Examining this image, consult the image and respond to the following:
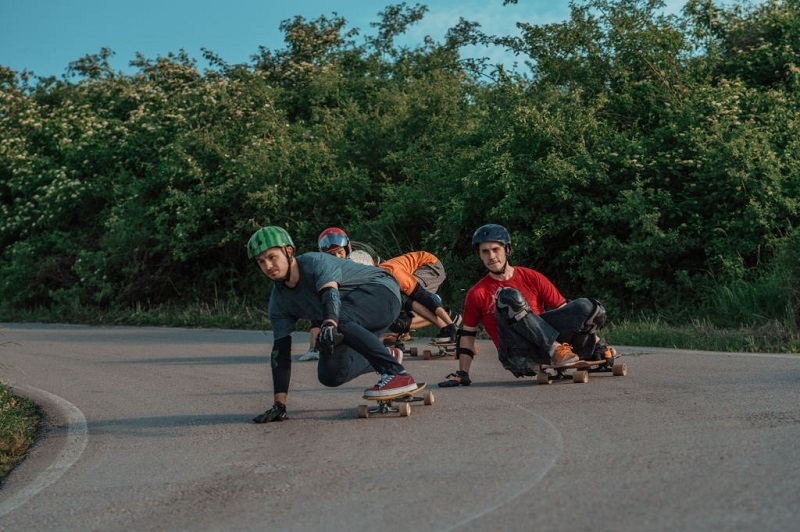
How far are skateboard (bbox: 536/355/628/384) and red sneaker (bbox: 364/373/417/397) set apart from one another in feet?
5.90

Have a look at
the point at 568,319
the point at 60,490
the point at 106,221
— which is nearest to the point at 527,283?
the point at 568,319

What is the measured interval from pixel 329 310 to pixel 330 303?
2.4 inches

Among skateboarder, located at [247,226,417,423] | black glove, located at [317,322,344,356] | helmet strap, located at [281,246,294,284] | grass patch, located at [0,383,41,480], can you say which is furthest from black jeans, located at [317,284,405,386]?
grass patch, located at [0,383,41,480]

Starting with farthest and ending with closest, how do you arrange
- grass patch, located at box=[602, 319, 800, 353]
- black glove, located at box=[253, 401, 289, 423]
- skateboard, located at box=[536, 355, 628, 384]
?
grass patch, located at box=[602, 319, 800, 353] < skateboard, located at box=[536, 355, 628, 384] < black glove, located at box=[253, 401, 289, 423]

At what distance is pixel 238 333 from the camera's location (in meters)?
18.1

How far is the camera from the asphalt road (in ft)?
17.6

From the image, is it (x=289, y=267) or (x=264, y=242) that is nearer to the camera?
(x=264, y=242)

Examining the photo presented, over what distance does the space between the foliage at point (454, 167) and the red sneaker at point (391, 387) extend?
19.8 ft

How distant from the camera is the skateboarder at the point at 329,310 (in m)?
8.43

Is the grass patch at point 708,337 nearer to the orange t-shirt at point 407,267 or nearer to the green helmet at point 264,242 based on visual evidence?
the orange t-shirt at point 407,267

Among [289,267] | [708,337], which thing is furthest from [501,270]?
[708,337]

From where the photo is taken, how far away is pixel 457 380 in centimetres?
1022

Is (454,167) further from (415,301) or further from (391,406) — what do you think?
(391,406)

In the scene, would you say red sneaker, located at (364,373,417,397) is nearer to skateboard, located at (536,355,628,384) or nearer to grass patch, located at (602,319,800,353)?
skateboard, located at (536,355,628,384)
